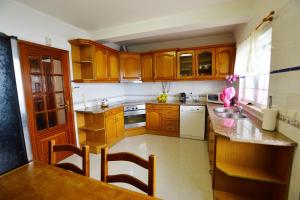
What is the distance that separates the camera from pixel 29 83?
211 centimetres

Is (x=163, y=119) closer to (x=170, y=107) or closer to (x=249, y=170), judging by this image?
(x=170, y=107)

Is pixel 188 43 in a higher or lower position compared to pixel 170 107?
higher

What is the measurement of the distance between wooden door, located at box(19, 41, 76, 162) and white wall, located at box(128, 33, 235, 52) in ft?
6.89

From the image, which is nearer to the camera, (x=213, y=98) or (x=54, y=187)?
(x=54, y=187)

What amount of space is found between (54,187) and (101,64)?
2.55 metres

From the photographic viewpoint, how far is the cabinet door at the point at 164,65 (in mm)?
3605

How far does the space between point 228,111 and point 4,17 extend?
3478mm

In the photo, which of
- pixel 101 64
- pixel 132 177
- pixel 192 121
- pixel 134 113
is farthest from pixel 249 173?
pixel 101 64

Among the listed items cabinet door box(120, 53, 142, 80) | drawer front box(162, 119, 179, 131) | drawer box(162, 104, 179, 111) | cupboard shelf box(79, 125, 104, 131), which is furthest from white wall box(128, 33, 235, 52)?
cupboard shelf box(79, 125, 104, 131)

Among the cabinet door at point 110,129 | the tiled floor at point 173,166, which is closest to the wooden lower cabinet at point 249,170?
the tiled floor at point 173,166

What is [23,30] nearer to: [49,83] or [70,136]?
[49,83]

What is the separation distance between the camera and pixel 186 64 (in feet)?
11.8

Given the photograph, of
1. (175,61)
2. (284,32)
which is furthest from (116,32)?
(284,32)

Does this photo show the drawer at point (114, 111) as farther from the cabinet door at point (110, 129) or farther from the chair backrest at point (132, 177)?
the chair backrest at point (132, 177)
